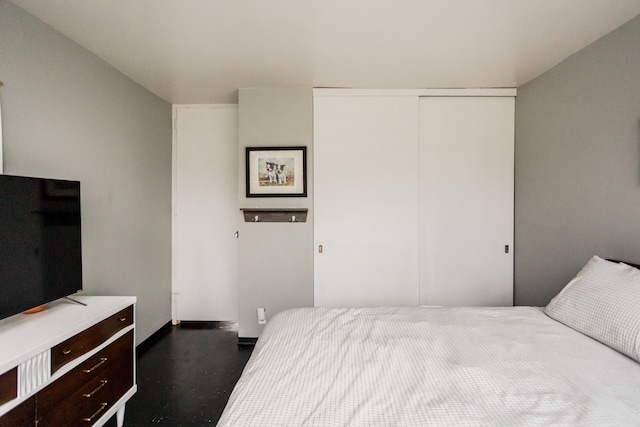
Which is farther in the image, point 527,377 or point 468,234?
point 468,234

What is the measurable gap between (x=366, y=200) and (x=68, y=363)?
2.42 metres

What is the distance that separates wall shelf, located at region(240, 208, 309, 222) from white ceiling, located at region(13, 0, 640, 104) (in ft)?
4.00

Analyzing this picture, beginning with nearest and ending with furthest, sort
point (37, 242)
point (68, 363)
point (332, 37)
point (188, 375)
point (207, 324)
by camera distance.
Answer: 1. point (68, 363)
2. point (37, 242)
3. point (332, 37)
4. point (188, 375)
5. point (207, 324)

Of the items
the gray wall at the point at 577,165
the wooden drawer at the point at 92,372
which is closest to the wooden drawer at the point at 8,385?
the wooden drawer at the point at 92,372

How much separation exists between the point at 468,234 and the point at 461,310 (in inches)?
49.4

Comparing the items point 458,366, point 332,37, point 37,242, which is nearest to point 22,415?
point 37,242

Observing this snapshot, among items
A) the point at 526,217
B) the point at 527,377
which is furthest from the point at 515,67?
the point at 527,377

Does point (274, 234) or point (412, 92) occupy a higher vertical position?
point (412, 92)

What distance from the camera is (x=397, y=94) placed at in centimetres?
283

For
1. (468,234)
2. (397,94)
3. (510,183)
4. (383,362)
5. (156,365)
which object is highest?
(397,94)

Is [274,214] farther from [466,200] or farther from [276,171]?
[466,200]

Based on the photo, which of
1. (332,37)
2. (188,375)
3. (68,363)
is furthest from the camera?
(188,375)

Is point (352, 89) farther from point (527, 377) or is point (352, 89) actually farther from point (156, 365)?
point (156, 365)

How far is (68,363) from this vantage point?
1361 mm
